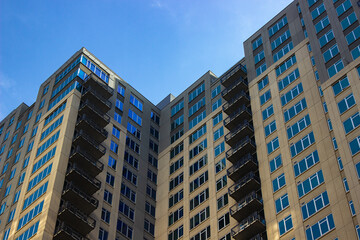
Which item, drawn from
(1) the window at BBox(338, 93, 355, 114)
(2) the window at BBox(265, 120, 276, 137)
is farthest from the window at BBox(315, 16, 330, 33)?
(1) the window at BBox(338, 93, 355, 114)

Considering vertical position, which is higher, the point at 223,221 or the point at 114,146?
the point at 114,146

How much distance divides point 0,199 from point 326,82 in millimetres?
44773

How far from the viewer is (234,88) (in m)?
75.2

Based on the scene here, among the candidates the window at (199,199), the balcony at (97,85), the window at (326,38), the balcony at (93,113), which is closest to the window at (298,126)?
the window at (326,38)

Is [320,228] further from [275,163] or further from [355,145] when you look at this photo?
[275,163]

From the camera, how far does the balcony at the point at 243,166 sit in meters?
65.1

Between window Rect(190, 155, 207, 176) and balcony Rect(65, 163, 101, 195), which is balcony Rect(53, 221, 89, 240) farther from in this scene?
window Rect(190, 155, 207, 176)

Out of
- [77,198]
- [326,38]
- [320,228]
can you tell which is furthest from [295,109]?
[77,198]

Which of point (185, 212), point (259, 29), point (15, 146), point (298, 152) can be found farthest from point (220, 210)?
point (15, 146)

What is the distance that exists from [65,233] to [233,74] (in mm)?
31751

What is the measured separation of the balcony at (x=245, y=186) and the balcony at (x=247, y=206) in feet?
2.77

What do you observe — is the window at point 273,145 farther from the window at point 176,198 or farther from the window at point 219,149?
the window at point 176,198

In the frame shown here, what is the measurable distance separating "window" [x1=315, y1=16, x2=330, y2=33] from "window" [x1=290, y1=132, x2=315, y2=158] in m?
14.4

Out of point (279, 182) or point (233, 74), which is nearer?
point (279, 182)
